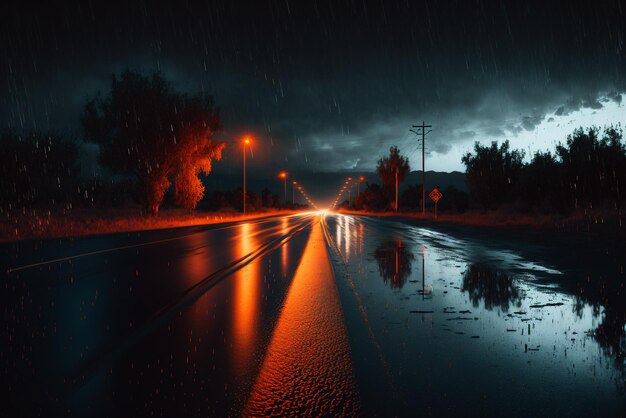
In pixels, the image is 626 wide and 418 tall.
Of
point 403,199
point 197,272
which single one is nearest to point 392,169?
point 403,199

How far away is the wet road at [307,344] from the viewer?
3523 mm

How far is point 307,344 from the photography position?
196 inches

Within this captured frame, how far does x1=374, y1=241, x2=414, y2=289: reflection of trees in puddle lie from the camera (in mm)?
9570

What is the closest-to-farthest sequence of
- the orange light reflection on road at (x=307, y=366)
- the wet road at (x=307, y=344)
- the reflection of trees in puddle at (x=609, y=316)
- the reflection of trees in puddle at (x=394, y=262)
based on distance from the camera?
the orange light reflection on road at (x=307, y=366), the wet road at (x=307, y=344), the reflection of trees in puddle at (x=609, y=316), the reflection of trees in puddle at (x=394, y=262)

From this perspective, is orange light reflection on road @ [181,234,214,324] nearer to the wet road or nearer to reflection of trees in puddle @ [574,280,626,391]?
the wet road

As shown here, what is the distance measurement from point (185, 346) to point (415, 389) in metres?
2.59

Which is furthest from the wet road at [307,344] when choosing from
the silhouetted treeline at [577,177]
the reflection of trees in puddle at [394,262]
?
the silhouetted treeline at [577,177]

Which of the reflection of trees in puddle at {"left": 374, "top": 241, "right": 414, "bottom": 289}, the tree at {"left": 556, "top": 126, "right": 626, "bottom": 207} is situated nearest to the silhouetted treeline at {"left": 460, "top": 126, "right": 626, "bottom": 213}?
the tree at {"left": 556, "top": 126, "right": 626, "bottom": 207}

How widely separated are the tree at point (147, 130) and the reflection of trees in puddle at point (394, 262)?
23545 mm

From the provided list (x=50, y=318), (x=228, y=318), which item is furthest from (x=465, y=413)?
(x=50, y=318)

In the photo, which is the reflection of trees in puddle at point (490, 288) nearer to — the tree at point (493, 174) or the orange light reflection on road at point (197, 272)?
the orange light reflection on road at point (197, 272)

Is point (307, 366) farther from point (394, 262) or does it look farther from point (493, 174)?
point (493, 174)

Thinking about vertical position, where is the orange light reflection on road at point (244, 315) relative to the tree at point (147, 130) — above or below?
below

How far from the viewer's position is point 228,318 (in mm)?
6141
